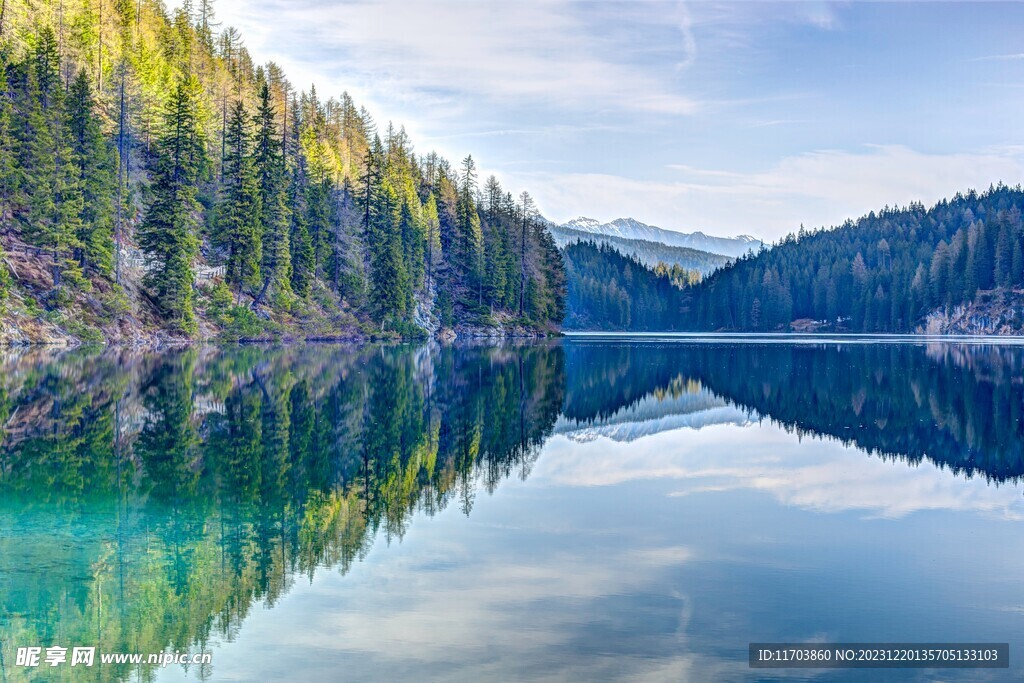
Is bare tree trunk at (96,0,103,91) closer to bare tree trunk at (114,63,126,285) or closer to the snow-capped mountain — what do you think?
bare tree trunk at (114,63,126,285)

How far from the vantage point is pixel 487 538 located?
14.2 meters

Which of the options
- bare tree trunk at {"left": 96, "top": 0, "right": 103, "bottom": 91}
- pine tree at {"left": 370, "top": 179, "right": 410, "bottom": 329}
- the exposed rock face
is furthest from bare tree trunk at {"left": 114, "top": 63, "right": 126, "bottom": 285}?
the exposed rock face

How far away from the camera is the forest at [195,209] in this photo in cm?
6328

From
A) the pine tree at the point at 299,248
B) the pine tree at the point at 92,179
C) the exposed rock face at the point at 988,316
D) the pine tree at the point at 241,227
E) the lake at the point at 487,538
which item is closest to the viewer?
the lake at the point at 487,538

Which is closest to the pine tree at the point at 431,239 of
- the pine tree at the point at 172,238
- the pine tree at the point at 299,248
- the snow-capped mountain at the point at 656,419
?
the pine tree at the point at 299,248

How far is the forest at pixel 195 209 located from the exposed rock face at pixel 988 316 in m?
104

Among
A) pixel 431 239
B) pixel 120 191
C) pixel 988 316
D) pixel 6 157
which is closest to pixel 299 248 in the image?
pixel 120 191

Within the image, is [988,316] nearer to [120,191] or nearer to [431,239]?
[431,239]

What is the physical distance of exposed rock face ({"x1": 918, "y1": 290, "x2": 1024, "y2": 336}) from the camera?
182875 mm

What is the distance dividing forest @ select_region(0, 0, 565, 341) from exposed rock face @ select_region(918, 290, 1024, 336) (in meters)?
104

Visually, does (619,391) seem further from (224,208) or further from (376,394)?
(224,208)

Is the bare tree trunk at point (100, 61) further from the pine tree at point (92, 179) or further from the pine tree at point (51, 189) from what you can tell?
the pine tree at point (51, 189)

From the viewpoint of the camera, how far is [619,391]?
42250 mm

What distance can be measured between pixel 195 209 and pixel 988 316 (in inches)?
6455
